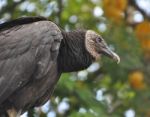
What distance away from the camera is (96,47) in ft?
28.2

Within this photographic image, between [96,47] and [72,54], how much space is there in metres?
0.49

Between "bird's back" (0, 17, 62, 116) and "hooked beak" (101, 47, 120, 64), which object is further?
"hooked beak" (101, 47, 120, 64)

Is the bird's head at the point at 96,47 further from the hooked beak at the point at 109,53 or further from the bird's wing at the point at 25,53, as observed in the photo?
the bird's wing at the point at 25,53

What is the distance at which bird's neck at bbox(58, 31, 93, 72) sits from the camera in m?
8.16

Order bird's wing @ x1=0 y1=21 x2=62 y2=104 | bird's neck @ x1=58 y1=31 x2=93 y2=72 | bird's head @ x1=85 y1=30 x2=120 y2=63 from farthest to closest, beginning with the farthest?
bird's head @ x1=85 y1=30 x2=120 y2=63
bird's neck @ x1=58 y1=31 x2=93 y2=72
bird's wing @ x1=0 y1=21 x2=62 y2=104

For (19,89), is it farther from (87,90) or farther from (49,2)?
(49,2)

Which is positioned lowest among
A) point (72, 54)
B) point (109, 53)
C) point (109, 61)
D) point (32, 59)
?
point (109, 61)

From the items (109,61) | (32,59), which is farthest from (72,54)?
(109,61)

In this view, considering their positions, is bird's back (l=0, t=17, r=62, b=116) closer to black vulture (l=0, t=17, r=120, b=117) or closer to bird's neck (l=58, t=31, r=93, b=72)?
black vulture (l=0, t=17, r=120, b=117)

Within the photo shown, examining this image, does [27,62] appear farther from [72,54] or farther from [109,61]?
[109,61]

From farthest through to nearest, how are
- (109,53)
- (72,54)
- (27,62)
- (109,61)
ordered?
(109,61) < (109,53) < (72,54) < (27,62)

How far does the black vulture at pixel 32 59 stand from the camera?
7.85m

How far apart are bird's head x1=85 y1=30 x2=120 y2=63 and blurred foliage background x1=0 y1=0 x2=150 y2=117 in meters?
0.84

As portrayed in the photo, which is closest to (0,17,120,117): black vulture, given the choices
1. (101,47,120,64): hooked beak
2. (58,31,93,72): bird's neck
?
(58,31,93,72): bird's neck
